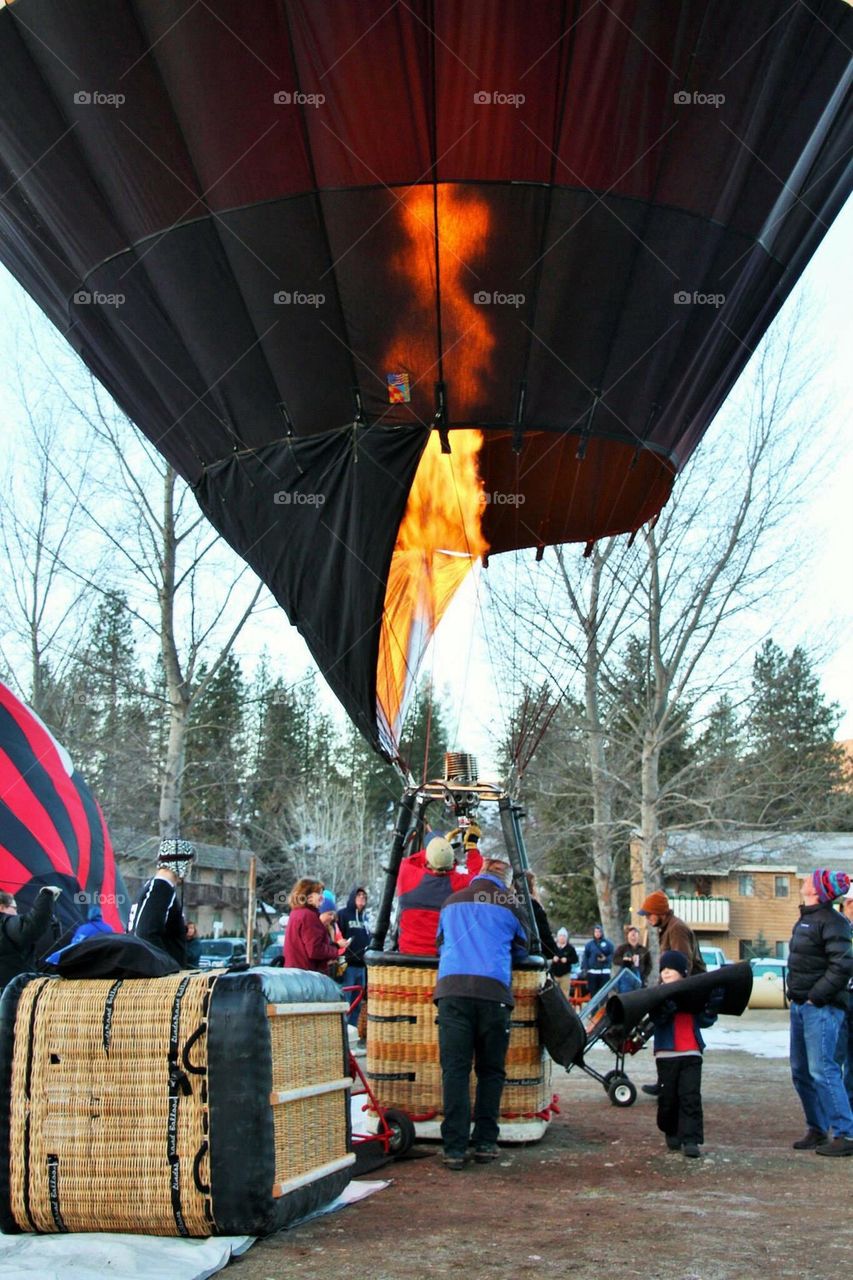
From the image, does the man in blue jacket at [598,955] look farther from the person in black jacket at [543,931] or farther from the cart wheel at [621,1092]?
the person in black jacket at [543,931]

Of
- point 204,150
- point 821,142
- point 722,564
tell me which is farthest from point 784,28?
point 722,564

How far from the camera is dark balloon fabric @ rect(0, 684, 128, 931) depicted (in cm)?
966

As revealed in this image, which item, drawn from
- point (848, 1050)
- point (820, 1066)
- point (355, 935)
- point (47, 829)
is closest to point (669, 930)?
point (848, 1050)

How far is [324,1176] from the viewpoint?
469cm

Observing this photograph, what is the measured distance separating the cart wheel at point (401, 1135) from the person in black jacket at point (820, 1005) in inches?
77.4

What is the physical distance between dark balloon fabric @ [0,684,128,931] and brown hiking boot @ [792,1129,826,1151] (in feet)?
16.8

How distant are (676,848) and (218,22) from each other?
18766 mm

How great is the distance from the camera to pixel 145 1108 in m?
4.20

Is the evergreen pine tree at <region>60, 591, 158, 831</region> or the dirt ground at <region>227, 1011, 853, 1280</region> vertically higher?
the evergreen pine tree at <region>60, 591, 158, 831</region>

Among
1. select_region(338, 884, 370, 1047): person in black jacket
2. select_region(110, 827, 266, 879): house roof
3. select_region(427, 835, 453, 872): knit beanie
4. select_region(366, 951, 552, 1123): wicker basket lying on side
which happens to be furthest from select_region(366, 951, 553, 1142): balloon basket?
select_region(110, 827, 266, 879): house roof

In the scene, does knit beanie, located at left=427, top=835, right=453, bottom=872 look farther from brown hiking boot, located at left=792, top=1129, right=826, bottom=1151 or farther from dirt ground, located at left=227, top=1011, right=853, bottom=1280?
brown hiking boot, located at left=792, top=1129, right=826, bottom=1151

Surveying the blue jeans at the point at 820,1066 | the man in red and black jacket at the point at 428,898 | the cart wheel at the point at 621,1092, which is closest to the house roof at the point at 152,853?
the cart wheel at the point at 621,1092

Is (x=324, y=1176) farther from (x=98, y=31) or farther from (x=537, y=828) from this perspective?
(x=537, y=828)

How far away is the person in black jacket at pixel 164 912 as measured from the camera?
5953 mm
